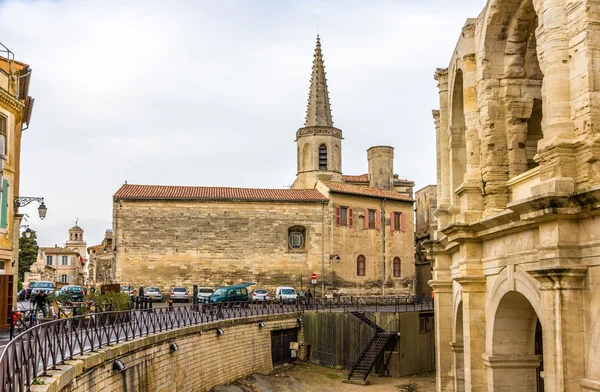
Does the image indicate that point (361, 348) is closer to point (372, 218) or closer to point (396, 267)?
point (372, 218)

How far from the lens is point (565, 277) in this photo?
10.7 metres

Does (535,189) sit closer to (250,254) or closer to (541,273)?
(541,273)

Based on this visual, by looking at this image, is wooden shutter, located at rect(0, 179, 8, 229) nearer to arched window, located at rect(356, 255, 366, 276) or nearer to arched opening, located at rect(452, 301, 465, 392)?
arched opening, located at rect(452, 301, 465, 392)

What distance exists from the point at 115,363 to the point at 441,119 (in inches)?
430

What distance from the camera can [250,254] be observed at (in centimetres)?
5141

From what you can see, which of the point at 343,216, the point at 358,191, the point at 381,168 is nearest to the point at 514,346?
the point at 343,216

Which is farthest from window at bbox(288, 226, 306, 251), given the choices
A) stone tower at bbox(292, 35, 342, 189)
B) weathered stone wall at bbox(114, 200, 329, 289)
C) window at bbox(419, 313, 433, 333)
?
window at bbox(419, 313, 433, 333)

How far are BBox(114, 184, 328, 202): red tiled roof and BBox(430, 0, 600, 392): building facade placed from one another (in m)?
31.0

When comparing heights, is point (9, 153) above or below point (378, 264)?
above

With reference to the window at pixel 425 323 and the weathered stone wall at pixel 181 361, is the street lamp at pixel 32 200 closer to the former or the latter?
the weathered stone wall at pixel 181 361

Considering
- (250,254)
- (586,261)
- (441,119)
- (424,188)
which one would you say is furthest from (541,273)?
(424,188)

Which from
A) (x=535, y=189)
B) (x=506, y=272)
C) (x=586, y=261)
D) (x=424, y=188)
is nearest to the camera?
(x=586, y=261)

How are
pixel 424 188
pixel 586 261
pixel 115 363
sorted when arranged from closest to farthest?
1. pixel 586 261
2. pixel 115 363
3. pixel 424 188

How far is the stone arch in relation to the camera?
228ft
